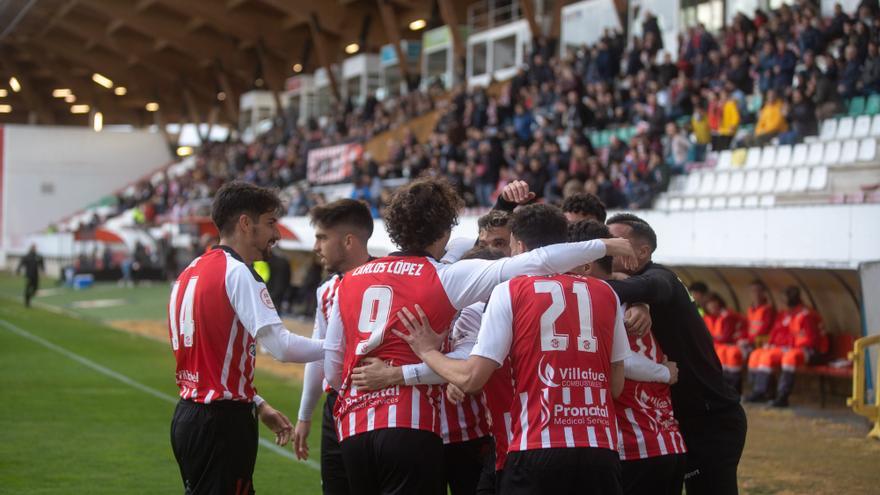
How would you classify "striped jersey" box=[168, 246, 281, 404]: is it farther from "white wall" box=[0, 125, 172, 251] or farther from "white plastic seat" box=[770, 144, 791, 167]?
"white wall" box=[0, 125, 172, 251]

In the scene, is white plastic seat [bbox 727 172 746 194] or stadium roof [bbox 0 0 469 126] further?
stadium roof [bbox 0 0 469 126]

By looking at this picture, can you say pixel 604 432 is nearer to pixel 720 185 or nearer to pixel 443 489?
pixel 443 489

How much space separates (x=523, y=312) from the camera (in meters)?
4.16

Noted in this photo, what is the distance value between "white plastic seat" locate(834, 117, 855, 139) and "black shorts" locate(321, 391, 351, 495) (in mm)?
12181

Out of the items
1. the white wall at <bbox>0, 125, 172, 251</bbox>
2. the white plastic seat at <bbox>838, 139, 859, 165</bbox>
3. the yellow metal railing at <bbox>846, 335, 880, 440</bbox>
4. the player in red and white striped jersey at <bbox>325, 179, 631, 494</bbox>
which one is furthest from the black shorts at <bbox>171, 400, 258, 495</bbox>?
the white wall at <bbox>0, 125, 172, 251</bbox>

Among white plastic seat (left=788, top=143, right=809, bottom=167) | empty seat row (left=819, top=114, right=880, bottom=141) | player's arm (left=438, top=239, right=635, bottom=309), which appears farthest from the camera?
white plastic seat (left=788, top=143, right=809, bottom=167)

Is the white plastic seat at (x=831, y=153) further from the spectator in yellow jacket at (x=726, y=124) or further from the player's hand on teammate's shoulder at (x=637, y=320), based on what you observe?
the player's hand on teammate's shoulder at (x=637, y=320)

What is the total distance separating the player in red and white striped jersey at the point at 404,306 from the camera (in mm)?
4258

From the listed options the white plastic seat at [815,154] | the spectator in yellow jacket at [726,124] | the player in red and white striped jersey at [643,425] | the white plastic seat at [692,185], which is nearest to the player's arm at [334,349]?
the player in red and white striped jersey at [643,425]

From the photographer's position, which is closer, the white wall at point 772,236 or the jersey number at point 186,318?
the jersey number at point 186,318

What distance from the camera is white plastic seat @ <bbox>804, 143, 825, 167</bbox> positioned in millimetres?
15217

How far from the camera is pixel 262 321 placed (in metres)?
4.82

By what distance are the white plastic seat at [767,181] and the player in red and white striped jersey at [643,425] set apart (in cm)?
1126

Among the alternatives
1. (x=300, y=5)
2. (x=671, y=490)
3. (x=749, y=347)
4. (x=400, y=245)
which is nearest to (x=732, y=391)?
(x=671, y=490)
